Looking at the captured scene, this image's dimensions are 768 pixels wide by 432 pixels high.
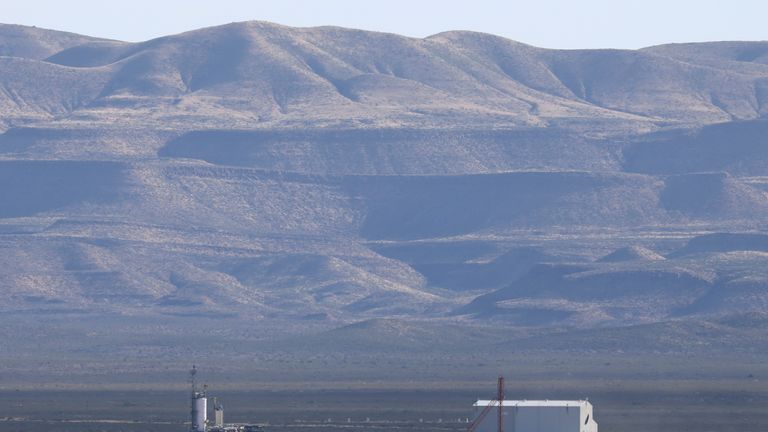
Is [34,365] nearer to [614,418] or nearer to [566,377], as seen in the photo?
[566,377]

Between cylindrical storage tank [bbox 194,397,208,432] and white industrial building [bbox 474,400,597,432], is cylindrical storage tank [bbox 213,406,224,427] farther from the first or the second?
white industrial building [bbox 474,400,597,432]

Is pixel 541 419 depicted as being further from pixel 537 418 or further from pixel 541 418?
pixel 537 418

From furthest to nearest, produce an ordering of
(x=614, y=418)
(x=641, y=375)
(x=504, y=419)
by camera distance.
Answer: (x=641, y=375), (x=614, y=418), (x=504, y=419)

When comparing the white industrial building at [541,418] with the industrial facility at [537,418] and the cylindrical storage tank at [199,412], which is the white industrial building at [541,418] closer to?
the industrial facility at [537,418]

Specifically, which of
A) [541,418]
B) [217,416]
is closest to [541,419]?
[541,418]

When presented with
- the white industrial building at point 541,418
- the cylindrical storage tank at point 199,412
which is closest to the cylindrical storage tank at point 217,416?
the cylindrical storage tank at point 199,412

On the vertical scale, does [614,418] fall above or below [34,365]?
below

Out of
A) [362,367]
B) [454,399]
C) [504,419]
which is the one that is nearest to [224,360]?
[362,367]

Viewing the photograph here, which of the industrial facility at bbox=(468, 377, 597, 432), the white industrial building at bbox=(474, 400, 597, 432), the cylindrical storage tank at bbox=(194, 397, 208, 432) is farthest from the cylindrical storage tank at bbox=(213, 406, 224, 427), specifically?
the white industrial building at bbox=(474, 400, 597, 432)
